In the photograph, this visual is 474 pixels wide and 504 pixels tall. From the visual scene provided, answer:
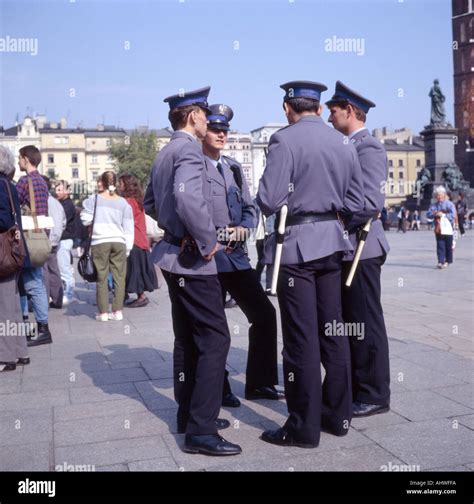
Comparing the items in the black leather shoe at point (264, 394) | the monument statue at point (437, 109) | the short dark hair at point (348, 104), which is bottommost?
the black leather shoe at point (264, 394)

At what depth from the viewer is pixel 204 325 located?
4156 millimetres

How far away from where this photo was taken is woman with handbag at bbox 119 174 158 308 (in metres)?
10.6

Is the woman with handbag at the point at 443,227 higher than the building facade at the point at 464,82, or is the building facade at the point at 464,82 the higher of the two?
the building facade at the point at 464,82

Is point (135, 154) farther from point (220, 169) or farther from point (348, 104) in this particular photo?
point (348, 104)

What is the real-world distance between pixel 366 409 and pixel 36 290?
4.31 metres

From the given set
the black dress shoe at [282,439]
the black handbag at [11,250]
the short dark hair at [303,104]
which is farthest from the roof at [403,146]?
the black dress shoe at [282,439]

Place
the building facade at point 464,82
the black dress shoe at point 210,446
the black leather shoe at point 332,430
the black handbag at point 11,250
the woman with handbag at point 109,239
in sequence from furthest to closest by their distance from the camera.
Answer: the building facade at point 464,82 → the woman with handbag at point 109,239 → the black handbag at point 11,250 → the black leather shoe at point 332,430 → the black dress shoe at point 210,446

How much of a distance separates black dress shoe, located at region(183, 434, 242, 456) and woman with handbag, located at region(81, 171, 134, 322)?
5375 millimetres

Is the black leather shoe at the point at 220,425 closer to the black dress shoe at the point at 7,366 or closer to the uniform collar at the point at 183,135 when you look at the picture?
the uniform collar at the point at 183,135

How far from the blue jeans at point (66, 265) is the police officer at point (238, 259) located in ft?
22.5

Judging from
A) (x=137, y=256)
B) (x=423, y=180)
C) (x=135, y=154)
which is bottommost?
(x=137, y=256)

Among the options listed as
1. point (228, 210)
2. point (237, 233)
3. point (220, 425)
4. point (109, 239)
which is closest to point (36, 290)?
point (109, 239)

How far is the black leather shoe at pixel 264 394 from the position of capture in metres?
5.18

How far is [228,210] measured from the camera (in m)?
4.83
